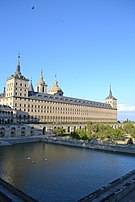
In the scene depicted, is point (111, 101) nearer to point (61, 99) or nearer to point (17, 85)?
point (61, 99)

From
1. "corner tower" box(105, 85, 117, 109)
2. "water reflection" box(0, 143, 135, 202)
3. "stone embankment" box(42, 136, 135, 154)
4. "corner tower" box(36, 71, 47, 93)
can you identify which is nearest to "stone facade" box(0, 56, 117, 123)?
"corner tower" box(36, 71, 47, 93)

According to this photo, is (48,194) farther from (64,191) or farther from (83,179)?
(83,179)

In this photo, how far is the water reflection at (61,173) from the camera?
19.0 meters

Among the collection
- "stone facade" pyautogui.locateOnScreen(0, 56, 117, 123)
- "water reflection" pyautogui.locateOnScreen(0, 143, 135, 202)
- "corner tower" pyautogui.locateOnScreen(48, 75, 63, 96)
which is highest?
"corner tower" pyautogui.locateOnScreen(48, 75, 63, 96)

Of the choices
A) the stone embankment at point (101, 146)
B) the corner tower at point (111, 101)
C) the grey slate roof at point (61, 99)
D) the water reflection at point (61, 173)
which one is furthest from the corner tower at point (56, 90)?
the water reflection at point (61, 173)

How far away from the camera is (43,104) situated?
242ft

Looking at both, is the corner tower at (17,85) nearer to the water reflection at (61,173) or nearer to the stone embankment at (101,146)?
→ the stone embankment at (101,146)

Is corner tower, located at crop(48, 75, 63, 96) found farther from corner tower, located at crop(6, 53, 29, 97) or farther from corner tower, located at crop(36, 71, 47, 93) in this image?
corner tower, located at crop(6, 53, 29, 97)

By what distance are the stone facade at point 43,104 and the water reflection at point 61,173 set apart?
107ft

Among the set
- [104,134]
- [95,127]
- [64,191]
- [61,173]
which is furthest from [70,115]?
[64,191]

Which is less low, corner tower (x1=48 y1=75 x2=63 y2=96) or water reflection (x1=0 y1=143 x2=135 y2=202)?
corner tower (x1=48 y1=75 x2=63 y2=96)

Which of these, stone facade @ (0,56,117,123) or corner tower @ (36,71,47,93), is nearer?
stone facade @ (0,56,117,123)

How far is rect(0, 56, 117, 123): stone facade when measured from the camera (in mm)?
64688

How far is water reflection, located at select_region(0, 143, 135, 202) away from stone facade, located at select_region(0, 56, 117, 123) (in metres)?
32.5
